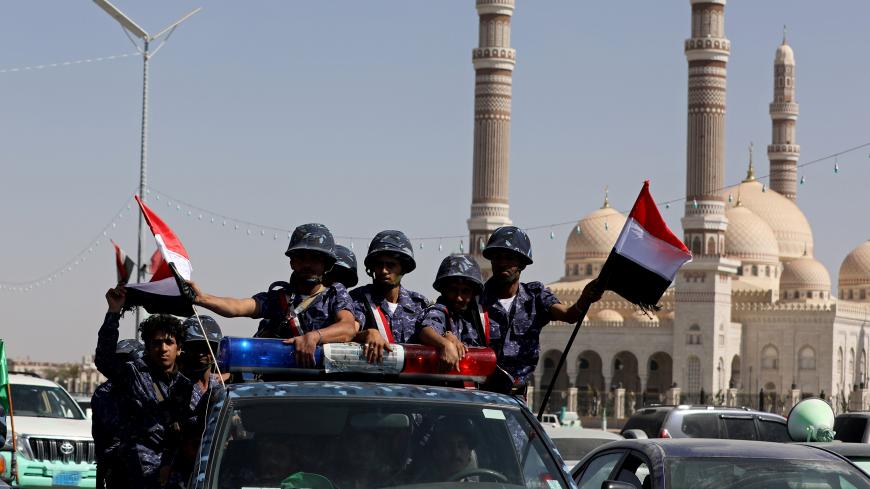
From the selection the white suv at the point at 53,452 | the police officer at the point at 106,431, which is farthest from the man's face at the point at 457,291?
the white suv at the point at 53,452

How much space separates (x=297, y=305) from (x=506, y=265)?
978mm

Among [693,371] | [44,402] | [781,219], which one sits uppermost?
[781,219]

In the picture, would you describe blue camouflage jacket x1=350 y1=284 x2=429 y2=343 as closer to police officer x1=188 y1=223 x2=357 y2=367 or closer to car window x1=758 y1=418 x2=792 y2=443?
police officer x1=188 y1=223 x2=357 y2=367

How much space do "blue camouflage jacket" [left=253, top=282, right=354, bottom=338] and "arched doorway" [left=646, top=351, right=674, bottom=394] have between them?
66459 millimetres

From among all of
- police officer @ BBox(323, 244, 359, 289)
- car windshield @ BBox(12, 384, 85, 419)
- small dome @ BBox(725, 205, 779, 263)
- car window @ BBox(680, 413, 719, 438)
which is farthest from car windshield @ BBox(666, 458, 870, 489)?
small dome @ BBox(725, 205, 779, 263)

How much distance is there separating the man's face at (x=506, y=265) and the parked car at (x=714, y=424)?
689cm

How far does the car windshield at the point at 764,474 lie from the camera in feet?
21.2

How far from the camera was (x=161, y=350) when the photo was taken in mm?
6930

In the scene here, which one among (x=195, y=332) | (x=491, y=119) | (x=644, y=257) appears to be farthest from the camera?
(x=491, y=119)

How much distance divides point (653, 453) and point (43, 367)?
4328 inches

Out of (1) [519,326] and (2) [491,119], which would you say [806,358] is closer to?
(2) [491,119]

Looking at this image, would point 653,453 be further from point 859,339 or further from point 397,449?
point 859,339

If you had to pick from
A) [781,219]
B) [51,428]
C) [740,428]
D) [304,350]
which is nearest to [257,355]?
[304,350]

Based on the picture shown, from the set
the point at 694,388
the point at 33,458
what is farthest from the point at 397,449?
the point at 694,388
